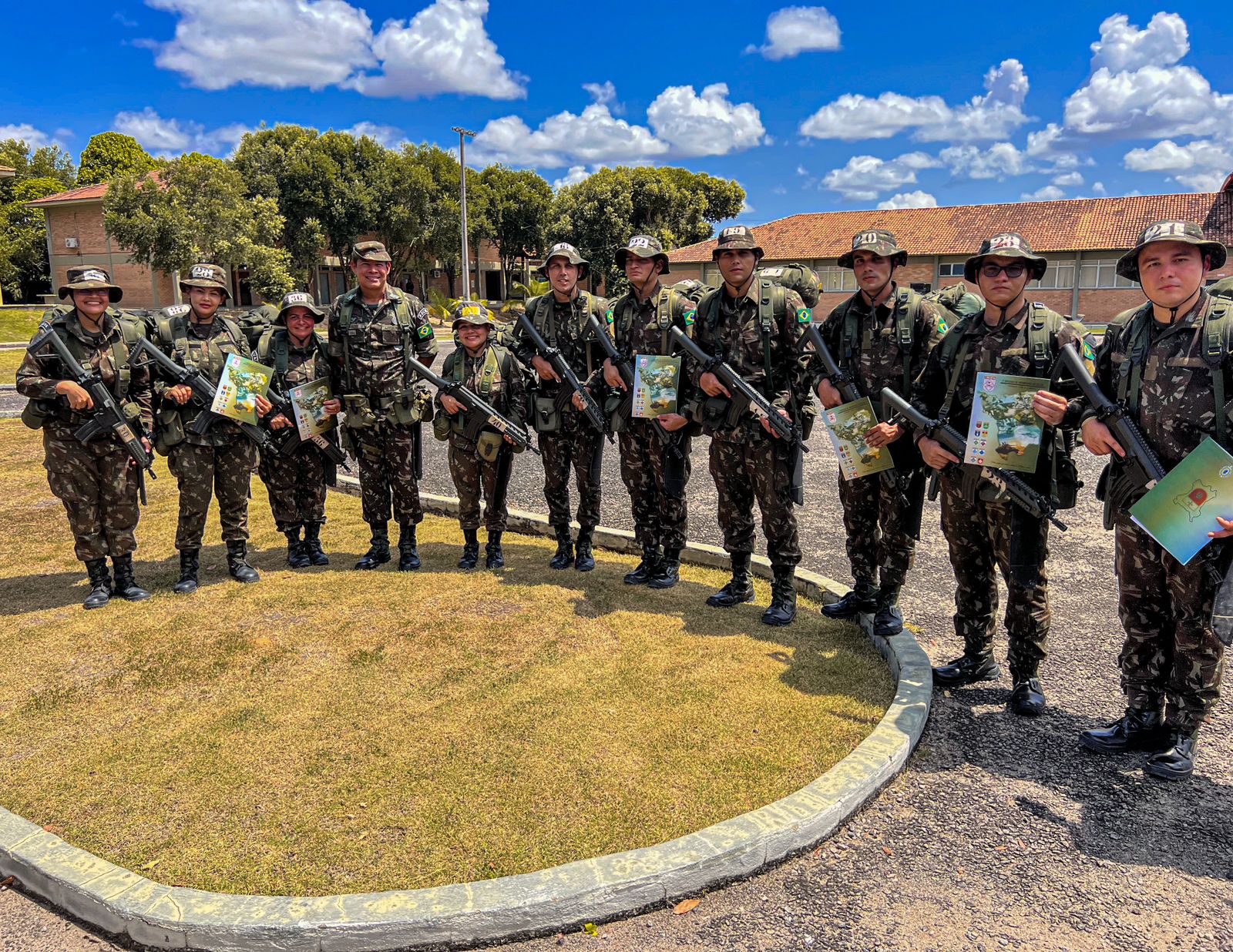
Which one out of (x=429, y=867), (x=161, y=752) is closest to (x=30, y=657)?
(x=161, y=752)

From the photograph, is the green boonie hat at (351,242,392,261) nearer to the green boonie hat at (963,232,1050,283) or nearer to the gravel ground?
the green boonie hat at (963,232,1050,283)

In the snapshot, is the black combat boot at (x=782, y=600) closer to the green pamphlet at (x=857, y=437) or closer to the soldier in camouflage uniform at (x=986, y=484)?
the green pamphlet at (x=857, y=437)

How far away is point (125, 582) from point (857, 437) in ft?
16.8

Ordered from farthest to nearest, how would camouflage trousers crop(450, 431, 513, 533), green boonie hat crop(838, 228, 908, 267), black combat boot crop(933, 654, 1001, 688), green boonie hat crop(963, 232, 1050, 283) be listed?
camouflage trousers crop(450, 431, 513, 533) < green boonie hat crop(838, 228, 908, 267) < black combat boot crop(933, 654, 1001, 688) < green boonie hat crop(963, 232, 1050, 283)

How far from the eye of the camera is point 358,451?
6484 mm

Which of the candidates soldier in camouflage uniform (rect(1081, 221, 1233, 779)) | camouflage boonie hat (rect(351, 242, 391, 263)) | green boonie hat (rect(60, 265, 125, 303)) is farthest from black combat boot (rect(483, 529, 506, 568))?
soldier in camouflage uniform (rect(1081, 221, 1233, 779))

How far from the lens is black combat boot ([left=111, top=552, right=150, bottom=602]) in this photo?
5.79m

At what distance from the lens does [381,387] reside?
6277 mm

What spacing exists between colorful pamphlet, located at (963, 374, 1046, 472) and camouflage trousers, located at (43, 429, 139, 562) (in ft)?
17.9

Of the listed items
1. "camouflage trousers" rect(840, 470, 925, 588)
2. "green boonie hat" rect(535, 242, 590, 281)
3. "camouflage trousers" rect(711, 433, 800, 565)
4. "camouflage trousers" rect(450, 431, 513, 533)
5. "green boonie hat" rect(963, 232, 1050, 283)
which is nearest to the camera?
"green boonie hat" rect(963, 232, 1050, 283)

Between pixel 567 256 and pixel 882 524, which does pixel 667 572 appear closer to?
pixel 882 524

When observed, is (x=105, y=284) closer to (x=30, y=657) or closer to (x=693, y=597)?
(x=30, y=657)

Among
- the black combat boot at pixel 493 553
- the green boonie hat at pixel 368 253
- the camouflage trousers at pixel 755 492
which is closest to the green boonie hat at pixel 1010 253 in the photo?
the camouflage trousers at pixel 755 492

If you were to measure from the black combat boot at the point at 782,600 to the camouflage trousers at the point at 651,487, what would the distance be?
0.86m
